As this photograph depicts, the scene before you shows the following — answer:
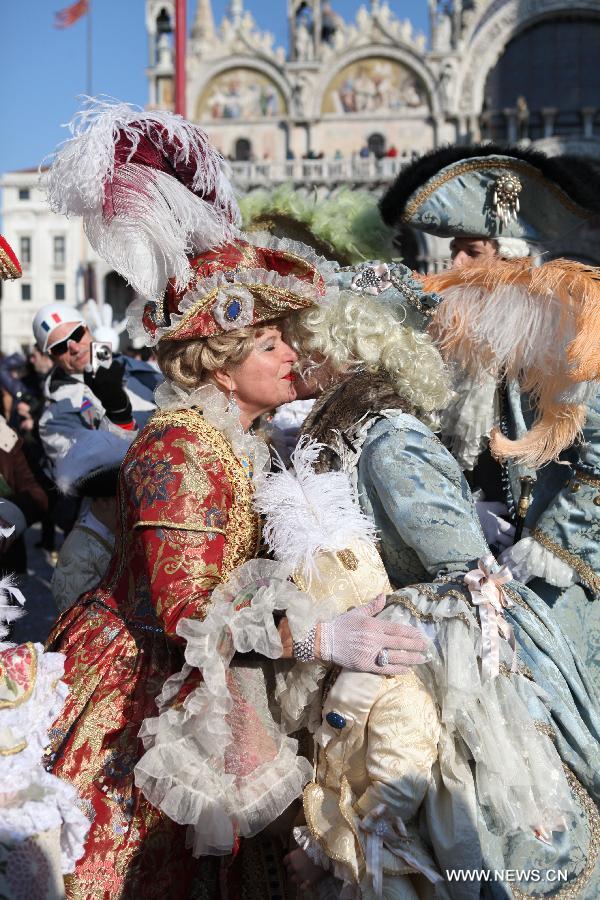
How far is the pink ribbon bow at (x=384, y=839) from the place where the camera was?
1859 millimetres

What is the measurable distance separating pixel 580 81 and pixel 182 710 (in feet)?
109

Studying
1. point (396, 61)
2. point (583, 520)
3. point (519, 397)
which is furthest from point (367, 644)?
point (396, 61)

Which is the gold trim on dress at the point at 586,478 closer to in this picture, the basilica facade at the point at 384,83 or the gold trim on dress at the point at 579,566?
the gold trim on dress at the point at 579,566

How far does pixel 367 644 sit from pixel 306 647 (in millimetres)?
133

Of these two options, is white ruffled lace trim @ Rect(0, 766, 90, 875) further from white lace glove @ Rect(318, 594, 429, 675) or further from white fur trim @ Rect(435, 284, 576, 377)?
white fur trim @ Rect(435, 284, 576, 377)

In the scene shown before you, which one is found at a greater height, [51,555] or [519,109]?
[519,109]

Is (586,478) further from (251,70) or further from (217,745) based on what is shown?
(251,70)

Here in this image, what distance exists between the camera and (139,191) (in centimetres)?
220

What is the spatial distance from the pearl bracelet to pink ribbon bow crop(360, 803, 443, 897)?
1.16 feet

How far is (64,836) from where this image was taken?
178 cm

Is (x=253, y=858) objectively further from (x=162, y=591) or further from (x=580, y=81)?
(x=580, y=81)

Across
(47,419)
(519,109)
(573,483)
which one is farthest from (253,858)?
(519,109)

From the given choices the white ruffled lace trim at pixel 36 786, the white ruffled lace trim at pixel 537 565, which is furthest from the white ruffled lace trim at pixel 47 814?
the white ruffled lace trim at pixel 537 565

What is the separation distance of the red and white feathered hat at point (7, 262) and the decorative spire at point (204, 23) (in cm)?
3388
